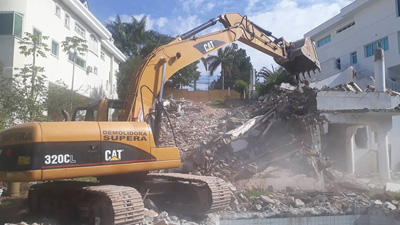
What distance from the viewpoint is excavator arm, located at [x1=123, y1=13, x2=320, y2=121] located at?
732 centimetres

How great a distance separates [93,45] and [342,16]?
22140 millimetres

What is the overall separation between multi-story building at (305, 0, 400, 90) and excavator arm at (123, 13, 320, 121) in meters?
17.3

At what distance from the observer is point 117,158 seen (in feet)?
20.5

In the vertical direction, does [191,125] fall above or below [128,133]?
above

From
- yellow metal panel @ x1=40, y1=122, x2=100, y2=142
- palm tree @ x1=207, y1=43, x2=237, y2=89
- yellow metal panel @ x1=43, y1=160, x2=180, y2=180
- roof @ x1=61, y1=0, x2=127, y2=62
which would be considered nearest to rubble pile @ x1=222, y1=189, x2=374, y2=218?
yellow metal panel @ x1=43, y1=160, x2=180, y2=180

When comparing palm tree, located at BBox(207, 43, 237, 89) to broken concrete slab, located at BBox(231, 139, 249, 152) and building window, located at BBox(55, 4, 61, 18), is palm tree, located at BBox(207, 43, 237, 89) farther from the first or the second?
broken concrete slab, located at BBox(231, 139, 249, 152)

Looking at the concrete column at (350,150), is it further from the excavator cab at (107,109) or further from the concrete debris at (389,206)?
the excavator cab at (107,109)

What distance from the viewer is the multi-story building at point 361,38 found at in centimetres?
2786

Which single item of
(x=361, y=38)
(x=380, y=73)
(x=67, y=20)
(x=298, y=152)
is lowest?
(x=298, y=152)

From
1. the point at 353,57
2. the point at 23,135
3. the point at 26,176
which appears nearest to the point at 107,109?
the point at 23,135

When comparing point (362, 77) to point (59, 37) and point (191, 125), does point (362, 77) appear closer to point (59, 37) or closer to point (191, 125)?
point (191, 125)

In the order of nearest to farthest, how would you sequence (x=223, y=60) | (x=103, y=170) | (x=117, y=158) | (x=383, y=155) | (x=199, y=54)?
(x=103, y=170)
(x=117, y=158)
(x=199, y=54)
(x=383, y=155)
(x=223, y=60)

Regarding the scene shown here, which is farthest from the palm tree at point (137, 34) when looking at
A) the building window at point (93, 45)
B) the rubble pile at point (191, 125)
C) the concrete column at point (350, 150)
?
the concrete column at point (350, 150)

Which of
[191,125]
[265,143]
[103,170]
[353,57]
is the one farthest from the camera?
[353,57]
